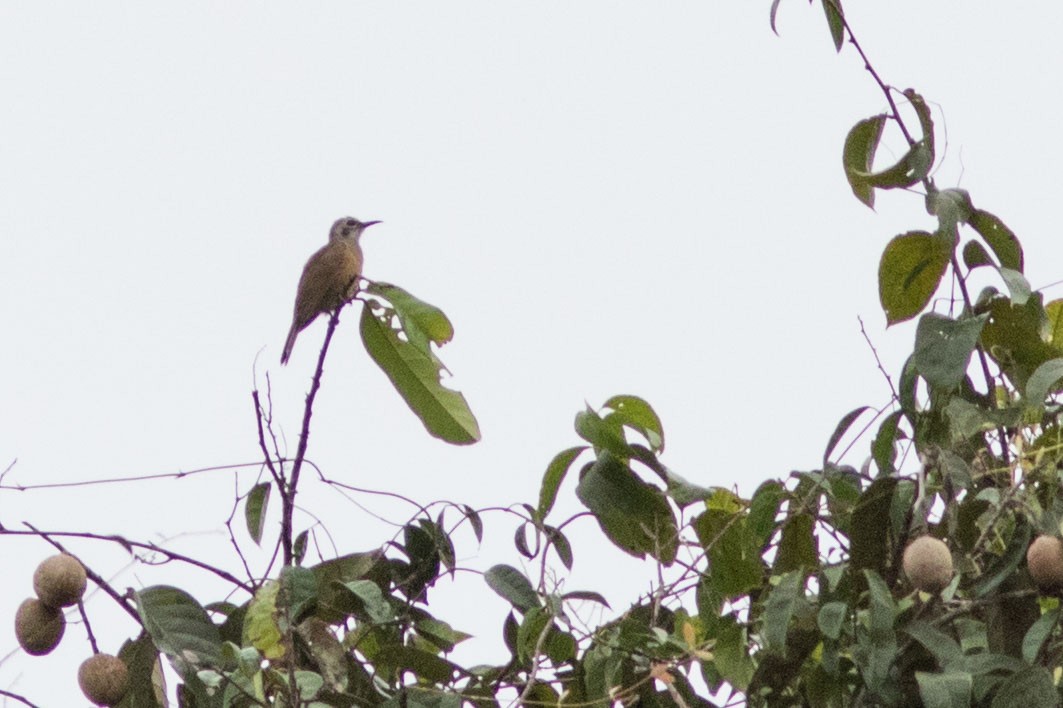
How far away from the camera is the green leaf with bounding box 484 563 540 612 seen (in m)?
2.89

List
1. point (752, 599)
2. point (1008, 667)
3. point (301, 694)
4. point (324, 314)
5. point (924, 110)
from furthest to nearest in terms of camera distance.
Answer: point (324, 314), point (752, 599), point (924, 110), point (301, 694), point (1008, 667)

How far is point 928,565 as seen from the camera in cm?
223

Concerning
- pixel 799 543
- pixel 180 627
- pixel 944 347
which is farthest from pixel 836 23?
pixel 180 627

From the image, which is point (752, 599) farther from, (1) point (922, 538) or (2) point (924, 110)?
(2) point (924, 110)

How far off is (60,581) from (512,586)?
869 mm

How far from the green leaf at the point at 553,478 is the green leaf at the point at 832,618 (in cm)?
77

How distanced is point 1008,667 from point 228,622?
156cm

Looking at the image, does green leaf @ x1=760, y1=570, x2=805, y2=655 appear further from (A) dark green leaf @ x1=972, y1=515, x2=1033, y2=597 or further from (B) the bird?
(B) the bird

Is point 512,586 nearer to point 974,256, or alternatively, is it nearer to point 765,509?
point 765,509

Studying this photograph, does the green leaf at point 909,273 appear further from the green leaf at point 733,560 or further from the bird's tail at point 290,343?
the bird's tail at point 290,343

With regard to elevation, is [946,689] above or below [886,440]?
below

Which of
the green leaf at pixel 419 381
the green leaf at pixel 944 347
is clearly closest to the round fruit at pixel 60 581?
the green leaf at pixel 419 381

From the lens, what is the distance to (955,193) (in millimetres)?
2633

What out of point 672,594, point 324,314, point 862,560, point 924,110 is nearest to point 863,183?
point 924,110
